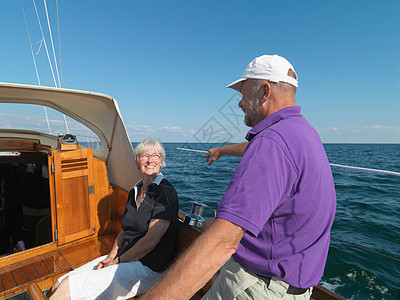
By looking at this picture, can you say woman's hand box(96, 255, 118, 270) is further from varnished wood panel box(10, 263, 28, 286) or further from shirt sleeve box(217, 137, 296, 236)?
shirt sleeve box(217, 137, 296, 236)

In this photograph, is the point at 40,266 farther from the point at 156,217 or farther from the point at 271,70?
the point at 271,70

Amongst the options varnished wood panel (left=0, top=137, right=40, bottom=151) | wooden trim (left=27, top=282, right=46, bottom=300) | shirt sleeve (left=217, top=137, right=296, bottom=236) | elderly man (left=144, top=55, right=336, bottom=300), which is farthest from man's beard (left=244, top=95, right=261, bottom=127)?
varnished wood panel (left=0, top=137, right=40, bottom=151)

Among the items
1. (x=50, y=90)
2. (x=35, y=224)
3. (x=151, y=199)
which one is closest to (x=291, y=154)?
(x=151, y=199)

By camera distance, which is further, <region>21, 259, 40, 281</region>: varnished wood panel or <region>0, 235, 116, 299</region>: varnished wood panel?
<region>21, 259, 40, 281</region>: varnished wood panel

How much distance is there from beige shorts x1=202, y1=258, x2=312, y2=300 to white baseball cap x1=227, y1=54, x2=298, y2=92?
728 millimetres

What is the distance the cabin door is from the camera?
2.62m

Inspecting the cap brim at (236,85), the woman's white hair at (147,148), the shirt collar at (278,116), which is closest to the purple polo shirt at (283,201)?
the shirt collar at (278,116)

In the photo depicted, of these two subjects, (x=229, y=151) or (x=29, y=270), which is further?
(x=29, y=270)

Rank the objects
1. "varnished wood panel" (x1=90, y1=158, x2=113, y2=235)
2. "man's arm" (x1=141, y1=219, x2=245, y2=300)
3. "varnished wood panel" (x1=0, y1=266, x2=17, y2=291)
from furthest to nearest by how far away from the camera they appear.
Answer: "varnished wood panel" (x1=90, y1=158, x2=113, y2=235), "varnished wood panel" (x1=0, y1=266, x2=17, y2=291), "man's arm" (x1=141, y1=219, x2=245, y2=300)

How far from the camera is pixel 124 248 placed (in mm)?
1936

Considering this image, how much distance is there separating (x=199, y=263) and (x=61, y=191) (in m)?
2.61

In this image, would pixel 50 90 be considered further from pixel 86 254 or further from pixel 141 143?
pixel 86 254

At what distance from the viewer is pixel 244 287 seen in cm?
88

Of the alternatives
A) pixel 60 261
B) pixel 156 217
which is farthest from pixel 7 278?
pixel 156 217
